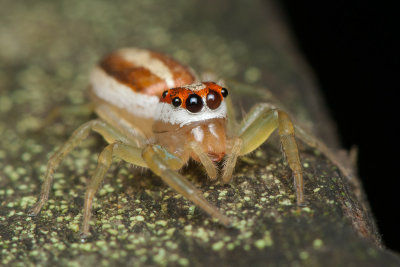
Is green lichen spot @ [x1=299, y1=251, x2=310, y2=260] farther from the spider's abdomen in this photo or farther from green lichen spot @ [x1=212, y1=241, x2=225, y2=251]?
the spider's abdomen

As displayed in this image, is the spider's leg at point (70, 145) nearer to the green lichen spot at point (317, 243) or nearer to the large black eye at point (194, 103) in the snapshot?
the large black eye at point (194, 103)

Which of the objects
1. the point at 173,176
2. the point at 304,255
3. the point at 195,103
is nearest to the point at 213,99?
the point at 195,103

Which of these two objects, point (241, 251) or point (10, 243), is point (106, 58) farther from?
point (241, 251)

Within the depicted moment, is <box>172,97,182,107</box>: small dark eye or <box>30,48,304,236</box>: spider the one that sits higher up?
<box>172,97,182,107</box>: small dark eye

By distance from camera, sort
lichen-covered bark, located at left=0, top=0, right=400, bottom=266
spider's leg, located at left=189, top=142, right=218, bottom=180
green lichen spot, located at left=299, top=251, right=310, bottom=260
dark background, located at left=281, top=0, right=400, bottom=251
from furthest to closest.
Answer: dark background, located at left=281, top=0, right=400, bottom=251
spider's leg, located at left=189, top=142, right=218, bottom=180
lichen-covered bark, located at left=0, top=0, right=400, bottom=266
green lichen spot, located at left=299, top=251, right=310, bottom=260

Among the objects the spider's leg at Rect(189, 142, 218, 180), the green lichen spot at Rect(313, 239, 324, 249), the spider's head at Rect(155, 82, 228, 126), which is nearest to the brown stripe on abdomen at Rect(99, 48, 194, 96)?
the spider's head at Rect(155, 82, 228, 126)

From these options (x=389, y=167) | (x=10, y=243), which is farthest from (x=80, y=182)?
(x=389, y=167)

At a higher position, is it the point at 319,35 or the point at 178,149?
the point at 319,35
